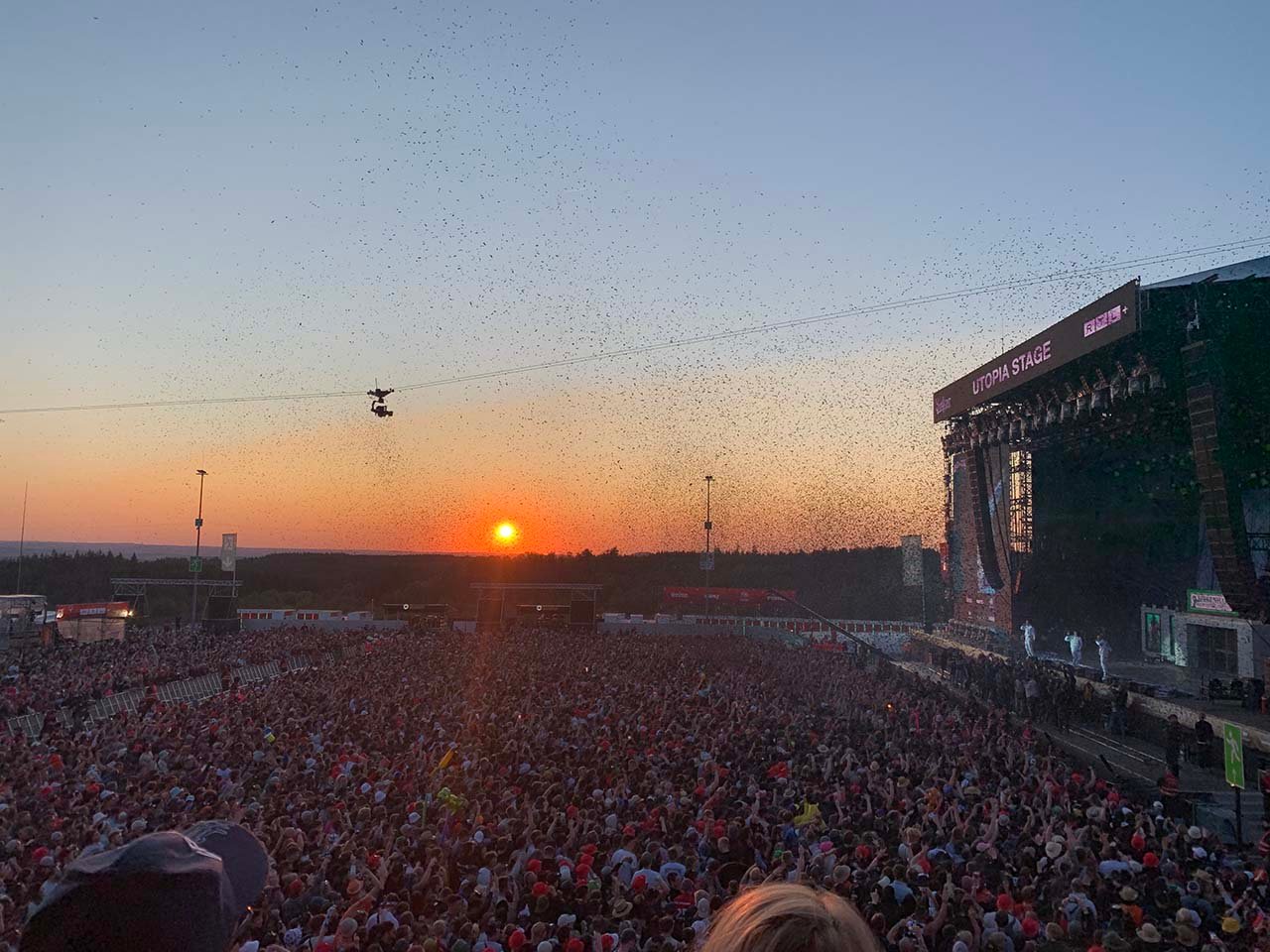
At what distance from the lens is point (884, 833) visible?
32.8 feet

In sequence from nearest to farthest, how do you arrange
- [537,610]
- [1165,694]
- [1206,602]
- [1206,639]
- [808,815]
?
[808,815]
[1165,694]
[1206,602]
[1206,639]
[537,610]

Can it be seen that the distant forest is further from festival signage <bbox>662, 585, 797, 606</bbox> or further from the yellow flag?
the yellow flag

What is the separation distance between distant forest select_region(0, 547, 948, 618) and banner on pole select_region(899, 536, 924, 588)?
18084 millimetres

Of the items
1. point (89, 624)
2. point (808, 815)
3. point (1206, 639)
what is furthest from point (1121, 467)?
point (89, 624)

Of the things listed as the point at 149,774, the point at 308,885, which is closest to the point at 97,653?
the point at 149,774

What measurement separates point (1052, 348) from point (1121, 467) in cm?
742

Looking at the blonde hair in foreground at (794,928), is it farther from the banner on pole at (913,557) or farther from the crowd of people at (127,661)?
the banner on pole at (913,557)

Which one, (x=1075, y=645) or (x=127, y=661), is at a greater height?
(x=1075, y=645)

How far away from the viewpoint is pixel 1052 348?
22578 millimetres

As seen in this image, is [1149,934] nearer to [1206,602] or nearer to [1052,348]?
[1052,348]

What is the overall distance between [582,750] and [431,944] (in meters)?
7.22

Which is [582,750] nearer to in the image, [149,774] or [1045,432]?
[149,774]

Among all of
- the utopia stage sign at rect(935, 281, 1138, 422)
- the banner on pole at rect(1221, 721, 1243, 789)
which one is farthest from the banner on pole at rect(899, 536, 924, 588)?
the banner on pole at rect(1221, 721, 1243, 789)

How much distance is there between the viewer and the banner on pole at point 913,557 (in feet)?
146
